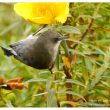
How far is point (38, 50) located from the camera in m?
1.55

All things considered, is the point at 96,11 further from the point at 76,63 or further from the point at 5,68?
the point at 5,68

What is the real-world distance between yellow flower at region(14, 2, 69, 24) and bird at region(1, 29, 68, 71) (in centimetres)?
4

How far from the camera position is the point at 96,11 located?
1589 millimetres

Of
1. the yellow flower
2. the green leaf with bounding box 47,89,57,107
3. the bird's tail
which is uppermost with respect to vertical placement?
the yellow flower

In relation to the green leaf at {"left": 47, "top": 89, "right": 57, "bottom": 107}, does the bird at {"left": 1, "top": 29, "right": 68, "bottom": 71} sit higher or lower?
higher

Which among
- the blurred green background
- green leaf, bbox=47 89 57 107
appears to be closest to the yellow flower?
the blurred green background

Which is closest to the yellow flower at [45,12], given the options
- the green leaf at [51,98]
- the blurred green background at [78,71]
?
the blurred green background at [78,71]

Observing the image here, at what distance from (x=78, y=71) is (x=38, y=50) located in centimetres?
13

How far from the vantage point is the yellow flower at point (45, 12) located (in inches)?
59.6

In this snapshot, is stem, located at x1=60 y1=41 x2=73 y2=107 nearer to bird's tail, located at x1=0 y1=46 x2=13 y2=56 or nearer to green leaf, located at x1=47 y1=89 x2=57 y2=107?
green leaf, located at x1=47 y1=89 x2=57 y2=107

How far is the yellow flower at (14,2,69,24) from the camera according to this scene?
151cm

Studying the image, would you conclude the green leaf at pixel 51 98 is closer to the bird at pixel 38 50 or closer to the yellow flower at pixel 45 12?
the bird at pixel 38 50

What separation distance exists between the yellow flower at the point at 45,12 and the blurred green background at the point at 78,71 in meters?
0.04

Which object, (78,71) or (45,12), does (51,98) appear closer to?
(78,71)
